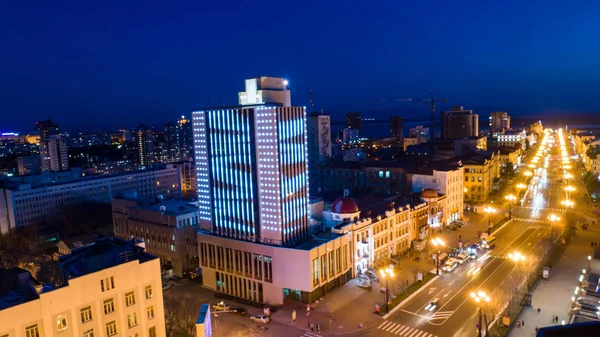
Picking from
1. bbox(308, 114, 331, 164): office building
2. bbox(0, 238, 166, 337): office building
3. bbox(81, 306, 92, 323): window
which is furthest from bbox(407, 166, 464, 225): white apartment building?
bbox(81, 306, 92, 323): window

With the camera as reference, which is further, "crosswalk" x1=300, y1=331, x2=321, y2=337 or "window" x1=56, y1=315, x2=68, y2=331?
"crosswalk" x1=300, y1=331, x2=321, y2=337

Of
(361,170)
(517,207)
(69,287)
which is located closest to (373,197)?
(361,170)

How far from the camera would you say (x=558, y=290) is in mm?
54594

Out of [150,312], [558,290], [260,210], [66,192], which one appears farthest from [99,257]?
[66,192]

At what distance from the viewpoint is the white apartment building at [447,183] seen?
284 feet

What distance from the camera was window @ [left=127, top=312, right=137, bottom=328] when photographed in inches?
1377

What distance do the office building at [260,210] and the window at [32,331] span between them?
2898 centimetres

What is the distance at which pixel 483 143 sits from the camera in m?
165

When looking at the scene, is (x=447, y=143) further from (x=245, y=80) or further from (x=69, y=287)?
(x=69, y=287)

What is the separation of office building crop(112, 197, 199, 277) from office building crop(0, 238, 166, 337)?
2881cm

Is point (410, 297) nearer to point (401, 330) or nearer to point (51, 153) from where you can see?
point (401, 330)

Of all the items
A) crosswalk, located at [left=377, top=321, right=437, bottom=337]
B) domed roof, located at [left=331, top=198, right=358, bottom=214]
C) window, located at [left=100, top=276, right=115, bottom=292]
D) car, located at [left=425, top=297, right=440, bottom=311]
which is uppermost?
window, located at [left=100, top=276, right=115, bottom=292]

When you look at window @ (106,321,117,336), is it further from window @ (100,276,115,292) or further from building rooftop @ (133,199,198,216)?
building rooftop @ (133,199,198,216)

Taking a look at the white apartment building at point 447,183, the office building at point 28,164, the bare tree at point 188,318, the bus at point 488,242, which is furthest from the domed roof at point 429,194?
the office building at point 28,164
